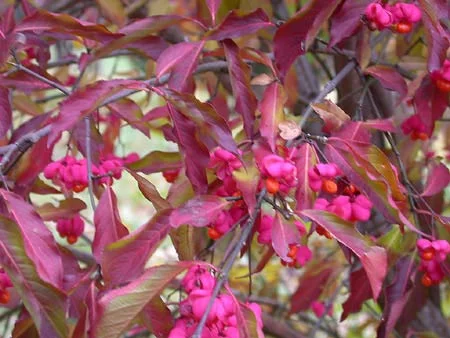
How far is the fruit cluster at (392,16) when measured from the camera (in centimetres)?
101

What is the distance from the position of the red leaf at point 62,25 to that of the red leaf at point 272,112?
0.21 meters

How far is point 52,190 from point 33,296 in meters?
0.40

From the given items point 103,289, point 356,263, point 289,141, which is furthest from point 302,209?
point 356,263

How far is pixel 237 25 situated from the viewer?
1003 mm

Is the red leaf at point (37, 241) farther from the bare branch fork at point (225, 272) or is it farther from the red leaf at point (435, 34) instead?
the red leaf at point (435, 34)

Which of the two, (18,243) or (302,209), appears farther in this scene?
(302,209)

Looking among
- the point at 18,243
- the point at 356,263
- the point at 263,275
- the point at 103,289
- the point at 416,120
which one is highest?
the point at 18,243

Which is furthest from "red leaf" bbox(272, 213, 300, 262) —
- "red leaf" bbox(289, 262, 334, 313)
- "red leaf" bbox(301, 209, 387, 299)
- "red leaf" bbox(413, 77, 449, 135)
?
"red leaf" bbox(289, 262, 334, 313)

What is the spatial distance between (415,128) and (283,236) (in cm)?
53

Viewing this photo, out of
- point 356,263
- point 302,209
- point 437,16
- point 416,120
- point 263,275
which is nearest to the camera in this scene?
point 302,209

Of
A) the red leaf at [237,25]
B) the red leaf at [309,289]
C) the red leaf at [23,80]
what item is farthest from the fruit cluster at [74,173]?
the red leaf at [309,289]

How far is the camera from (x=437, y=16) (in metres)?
1.01

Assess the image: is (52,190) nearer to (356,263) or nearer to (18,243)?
(18,243)

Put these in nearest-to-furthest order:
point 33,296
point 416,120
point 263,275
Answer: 1. point 33,296
2. point 416,120
3. point 263,275
